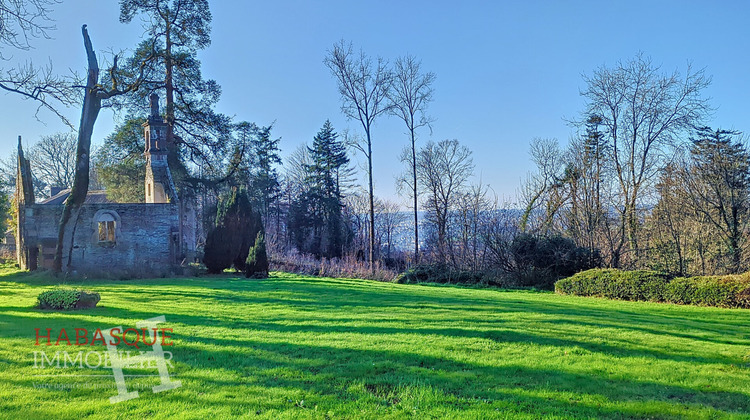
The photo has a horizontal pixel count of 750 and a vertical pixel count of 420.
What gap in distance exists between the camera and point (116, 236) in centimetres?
2042

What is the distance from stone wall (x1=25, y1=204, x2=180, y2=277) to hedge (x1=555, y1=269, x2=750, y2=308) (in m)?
16.9

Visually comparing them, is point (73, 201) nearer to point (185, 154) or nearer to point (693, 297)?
point (185, 154)

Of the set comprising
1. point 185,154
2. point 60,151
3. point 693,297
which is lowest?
point 693,297

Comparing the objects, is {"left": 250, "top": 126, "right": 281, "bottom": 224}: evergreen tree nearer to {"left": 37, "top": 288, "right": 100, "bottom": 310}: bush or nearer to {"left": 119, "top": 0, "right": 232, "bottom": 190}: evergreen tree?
{"left": 119, "top": 0, "right": 232, "bottom": 190}: evergreen tree

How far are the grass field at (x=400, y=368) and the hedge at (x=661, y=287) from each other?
3958mm

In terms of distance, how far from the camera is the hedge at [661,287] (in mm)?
12234

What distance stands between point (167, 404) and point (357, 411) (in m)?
1.76

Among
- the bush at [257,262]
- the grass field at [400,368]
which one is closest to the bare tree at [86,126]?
the bush at [257,262]

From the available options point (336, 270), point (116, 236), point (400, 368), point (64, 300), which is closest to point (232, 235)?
point (116, 236)

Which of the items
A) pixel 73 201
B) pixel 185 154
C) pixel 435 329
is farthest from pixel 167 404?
pixel 185 154

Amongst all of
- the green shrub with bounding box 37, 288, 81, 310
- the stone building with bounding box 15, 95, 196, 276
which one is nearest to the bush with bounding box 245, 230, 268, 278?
the stone building with bounding box 15, 95, 196, 276

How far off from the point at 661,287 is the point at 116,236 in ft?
72.0

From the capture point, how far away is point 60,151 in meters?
41.3

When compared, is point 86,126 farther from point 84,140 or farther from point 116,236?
point 116,236
